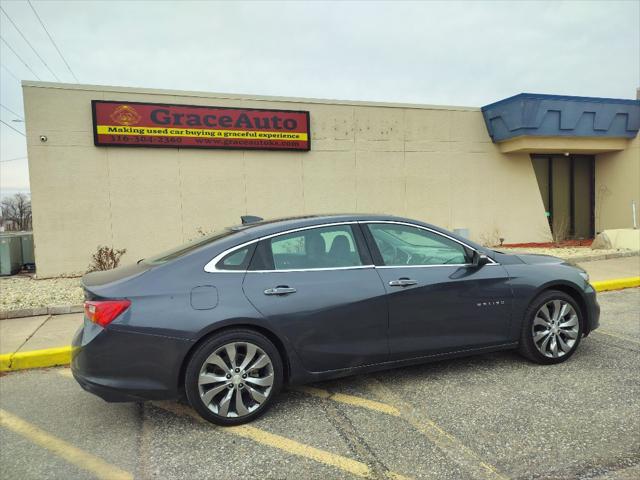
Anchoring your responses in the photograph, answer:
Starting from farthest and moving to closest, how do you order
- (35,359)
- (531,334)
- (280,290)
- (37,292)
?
(37,292), (35,359), (531,334), (280,290)

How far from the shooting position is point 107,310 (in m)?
3.15

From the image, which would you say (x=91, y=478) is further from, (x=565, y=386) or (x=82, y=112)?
(x=82, y=112)

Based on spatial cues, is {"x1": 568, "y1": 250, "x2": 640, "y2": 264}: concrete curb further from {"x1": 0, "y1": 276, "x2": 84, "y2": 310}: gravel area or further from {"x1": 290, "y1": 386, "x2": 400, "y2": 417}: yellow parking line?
{"x1": 0, "y1": 276, "x2": 84, "y2": 310}: gravel area

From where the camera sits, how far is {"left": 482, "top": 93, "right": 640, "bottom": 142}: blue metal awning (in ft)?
42.6

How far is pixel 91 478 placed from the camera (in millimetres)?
2740

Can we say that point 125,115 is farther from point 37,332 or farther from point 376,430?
point 376,430

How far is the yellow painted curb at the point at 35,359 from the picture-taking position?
4.80m

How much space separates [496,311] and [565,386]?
80cm

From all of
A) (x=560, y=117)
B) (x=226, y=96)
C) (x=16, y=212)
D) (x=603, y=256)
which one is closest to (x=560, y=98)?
(x=560, y=117)

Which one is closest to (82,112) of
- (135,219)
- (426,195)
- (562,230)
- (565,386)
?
(135,219)

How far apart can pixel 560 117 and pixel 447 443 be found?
1314 centimetres

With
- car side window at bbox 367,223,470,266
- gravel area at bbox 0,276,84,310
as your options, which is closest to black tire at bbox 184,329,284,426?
→ car side window at bbox 367,223,470,266

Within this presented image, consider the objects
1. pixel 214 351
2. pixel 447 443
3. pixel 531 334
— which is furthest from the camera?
pixel 531 334

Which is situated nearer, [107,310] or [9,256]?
[107,310]
